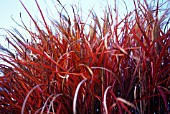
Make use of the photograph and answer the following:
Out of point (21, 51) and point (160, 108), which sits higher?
point (21, 51)

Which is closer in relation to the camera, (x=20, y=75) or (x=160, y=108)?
(x=160, y=108)

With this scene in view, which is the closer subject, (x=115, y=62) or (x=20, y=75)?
(x=115, y=62)

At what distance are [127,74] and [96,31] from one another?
236 mm

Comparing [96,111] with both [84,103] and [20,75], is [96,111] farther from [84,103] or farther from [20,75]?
[20,75]

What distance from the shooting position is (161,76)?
31.3 inches

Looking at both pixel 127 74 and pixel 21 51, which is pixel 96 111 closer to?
pixel 127 74

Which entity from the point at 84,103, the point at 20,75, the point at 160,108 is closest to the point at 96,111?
the point at 84,103

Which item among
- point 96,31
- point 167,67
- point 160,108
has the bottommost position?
point 160,108

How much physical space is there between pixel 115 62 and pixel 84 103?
0.42ft

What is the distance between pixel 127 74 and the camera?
0.82 m

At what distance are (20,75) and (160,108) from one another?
16.3 inches

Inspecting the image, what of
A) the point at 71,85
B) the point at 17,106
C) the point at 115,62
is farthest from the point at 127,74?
the point at 17,106

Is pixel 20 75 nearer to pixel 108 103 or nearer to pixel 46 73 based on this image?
pixel 46 73

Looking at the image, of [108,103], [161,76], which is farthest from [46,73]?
[161,76]
